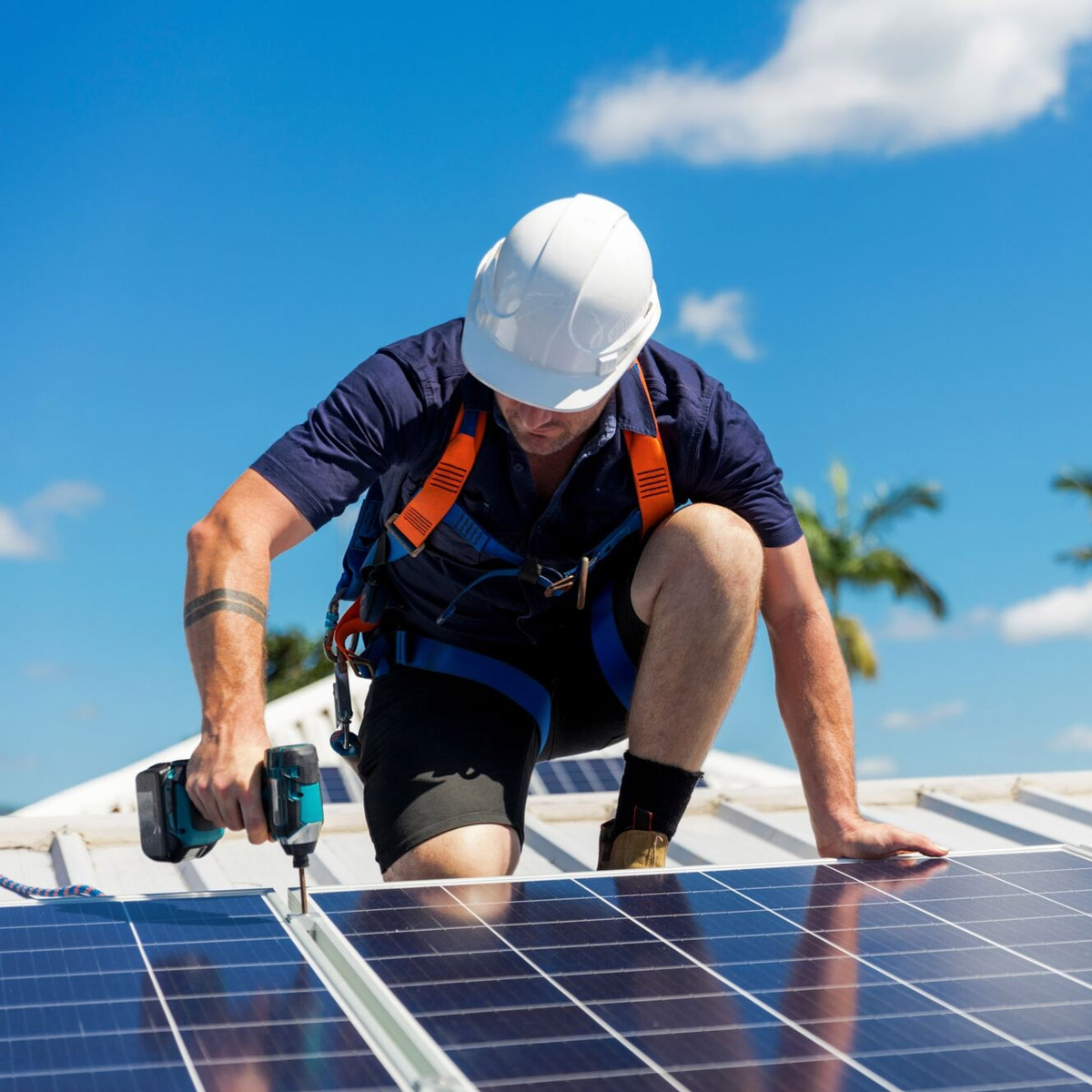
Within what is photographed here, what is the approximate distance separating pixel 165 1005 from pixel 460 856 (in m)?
1.60

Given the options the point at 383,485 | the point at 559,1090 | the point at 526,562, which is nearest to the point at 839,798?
the point at 526,562

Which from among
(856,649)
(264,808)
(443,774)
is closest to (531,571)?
(443,774)

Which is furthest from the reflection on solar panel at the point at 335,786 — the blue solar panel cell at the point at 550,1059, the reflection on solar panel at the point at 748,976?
the blue solar panel cell at the point at 550,1059

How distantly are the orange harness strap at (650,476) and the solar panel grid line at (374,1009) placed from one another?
5.99 ft

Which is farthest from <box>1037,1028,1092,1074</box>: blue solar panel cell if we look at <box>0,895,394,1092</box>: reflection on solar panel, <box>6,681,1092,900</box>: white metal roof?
<box>6,681,1092,900</box>: white metal roof

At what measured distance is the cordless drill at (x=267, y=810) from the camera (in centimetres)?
299

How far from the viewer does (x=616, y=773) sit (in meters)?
7.38

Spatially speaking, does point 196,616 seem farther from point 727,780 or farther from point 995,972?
point 727,780

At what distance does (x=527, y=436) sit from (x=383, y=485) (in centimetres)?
62

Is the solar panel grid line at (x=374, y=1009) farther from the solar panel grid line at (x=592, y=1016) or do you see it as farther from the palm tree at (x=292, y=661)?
the palm tree at (x=292, y=661)

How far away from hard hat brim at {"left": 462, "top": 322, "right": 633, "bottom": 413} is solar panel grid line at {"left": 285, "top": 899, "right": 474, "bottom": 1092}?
171 cm

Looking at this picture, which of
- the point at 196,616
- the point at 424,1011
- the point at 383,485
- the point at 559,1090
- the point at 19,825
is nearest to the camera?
the point at 559,1090

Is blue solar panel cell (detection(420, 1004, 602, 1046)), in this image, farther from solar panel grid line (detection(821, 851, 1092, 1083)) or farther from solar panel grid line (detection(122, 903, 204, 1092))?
solar panel grid line (detection(821, 851, 1092, 1083))

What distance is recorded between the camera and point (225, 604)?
11.7 ft
